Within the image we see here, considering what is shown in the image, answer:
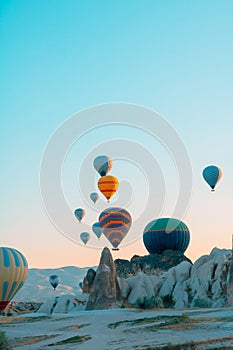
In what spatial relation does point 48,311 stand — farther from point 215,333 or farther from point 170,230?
point 215,333

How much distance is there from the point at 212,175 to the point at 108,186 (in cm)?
1609

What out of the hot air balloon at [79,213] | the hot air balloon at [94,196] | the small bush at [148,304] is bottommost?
the small bush at [148,304]

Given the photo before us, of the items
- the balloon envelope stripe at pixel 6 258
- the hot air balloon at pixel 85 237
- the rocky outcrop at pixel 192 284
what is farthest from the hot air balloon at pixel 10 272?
the hot air balloon at pixel 85 237

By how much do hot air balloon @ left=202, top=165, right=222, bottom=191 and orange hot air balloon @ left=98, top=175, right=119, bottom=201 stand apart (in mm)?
14268

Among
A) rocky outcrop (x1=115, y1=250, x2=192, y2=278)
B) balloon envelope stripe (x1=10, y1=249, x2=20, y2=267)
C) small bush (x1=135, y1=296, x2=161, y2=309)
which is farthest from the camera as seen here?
rocky outcrop (x1=115, y1=250, x2=192, y2=278)

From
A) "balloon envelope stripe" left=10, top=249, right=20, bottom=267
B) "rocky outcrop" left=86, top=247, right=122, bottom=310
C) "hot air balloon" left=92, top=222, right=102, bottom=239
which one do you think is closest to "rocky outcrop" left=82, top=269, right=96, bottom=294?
"rocky outcrop" left=86, top=247, right=122, bottom=310

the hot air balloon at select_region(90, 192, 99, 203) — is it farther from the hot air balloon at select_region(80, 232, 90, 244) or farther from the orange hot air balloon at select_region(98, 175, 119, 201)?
the orange hot air balloon at select_region(98, 175, 119, 201)

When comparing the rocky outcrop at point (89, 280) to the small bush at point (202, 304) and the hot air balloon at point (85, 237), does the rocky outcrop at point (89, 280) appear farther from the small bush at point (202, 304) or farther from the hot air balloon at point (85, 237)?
the hot air balloon at point (85, 237)

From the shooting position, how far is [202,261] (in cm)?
5041

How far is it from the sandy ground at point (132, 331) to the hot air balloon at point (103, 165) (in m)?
48.8

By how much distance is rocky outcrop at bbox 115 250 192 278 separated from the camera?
6712 centimetres

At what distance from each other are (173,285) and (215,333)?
35.3 m

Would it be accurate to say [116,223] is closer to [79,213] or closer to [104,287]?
[79,213]

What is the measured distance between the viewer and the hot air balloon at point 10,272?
37906 millimetres
